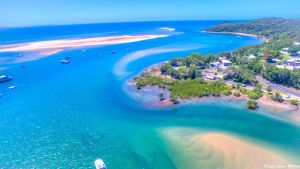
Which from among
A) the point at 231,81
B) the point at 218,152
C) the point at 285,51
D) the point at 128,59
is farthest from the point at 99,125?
the point at 285,51

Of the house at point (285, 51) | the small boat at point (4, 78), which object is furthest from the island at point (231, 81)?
the small boat at point (4, 78)

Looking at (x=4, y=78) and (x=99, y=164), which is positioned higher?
(x=4, y=78)

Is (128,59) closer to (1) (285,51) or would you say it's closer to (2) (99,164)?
(1) (285,51)

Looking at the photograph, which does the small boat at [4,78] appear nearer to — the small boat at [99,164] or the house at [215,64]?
the small boat at [99,164]

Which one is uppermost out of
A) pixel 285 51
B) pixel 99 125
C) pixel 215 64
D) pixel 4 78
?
pixel 285 51

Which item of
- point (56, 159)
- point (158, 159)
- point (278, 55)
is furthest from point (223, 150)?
point (278, 55)

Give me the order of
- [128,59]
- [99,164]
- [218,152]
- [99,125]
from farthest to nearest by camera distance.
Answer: [128,59] → [99,125] → [218,152] → [99,164]

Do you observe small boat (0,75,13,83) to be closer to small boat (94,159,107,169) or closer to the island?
the island

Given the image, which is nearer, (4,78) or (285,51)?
(4,78)

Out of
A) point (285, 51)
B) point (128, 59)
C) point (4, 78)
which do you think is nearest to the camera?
point (4, 78)
